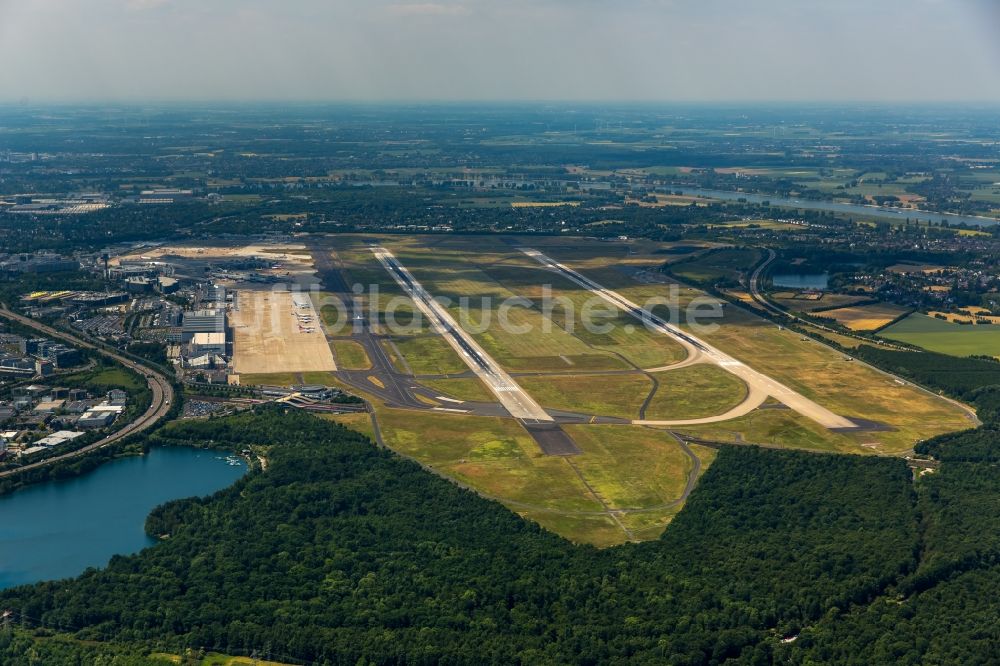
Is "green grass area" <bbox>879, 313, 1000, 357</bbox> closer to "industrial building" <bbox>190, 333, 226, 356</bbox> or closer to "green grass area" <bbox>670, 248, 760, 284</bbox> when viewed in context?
"green grass area" <bbox>670, 248, 760, 284</bbox>

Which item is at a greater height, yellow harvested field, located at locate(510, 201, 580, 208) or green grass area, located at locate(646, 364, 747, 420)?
yellow harvested field, located at locate(510, 201, 580, 208)

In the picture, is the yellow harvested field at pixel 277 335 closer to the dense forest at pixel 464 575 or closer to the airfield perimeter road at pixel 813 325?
the dense forest at pixel 464 575

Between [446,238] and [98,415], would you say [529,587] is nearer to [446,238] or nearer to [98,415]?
→ [98,415]

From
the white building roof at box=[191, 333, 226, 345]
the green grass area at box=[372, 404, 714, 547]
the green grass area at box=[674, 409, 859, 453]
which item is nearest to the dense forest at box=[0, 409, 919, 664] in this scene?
the green grass area at box=[372, 404, 714, 547]

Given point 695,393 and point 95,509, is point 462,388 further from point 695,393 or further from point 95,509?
point 95,509

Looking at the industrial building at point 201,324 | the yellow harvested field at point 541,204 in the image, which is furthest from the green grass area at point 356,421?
the yellow harvested field at point 541,204

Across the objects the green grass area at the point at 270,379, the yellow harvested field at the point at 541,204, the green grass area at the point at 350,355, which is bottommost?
the green grass area at the point at 270,379

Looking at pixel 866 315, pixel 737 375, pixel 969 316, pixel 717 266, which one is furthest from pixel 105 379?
pixel 969 316
